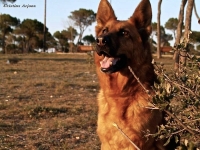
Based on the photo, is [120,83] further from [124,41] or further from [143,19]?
[143,19]

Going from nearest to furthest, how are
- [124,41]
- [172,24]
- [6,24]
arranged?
[124,41] → [6,24] → [172,24]

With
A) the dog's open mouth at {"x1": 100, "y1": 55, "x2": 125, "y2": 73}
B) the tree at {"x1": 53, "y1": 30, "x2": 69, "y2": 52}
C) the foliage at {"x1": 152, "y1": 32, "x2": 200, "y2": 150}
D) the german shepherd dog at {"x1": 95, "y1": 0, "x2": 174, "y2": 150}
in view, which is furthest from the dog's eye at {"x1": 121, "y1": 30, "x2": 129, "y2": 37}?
the tree at {"x1": 53, "y1": 30, "x2": 69, "y2": 52}

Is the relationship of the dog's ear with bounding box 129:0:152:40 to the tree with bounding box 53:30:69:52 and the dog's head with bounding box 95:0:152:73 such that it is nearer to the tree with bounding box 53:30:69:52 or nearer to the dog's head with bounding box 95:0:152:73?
the dog's head with bounding box 95:0:152:73

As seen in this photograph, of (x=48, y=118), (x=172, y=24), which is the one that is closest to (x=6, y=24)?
(x=172, y=24)

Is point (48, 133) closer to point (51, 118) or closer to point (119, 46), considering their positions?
point (51, 118)

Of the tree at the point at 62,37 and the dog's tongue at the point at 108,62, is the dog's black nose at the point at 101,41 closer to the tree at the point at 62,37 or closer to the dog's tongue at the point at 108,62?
the dog's tongue at the point at 108,62

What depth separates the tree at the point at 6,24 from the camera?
44031mm

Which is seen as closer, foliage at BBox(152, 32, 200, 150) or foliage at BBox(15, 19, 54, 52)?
foliage at BBox(152, 32, 200, 150)

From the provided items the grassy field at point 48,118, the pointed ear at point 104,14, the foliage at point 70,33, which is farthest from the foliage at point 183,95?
the foliage at point 70,33

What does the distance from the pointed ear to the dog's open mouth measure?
706 millimetres

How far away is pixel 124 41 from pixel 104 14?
62cm

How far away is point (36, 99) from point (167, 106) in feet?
22.4

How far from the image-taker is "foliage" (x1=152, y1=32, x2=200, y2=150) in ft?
5.97

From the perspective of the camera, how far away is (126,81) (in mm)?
3836
